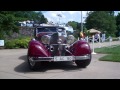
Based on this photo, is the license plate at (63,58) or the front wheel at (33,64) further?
the front wheel at (33,64)

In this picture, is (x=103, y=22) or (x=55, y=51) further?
(x=103, y=22)

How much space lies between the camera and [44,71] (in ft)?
25.0

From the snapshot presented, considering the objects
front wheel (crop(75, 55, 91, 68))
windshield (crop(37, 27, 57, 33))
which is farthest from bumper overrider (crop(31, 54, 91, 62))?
windshield (crop(37, 27, 57, 33))

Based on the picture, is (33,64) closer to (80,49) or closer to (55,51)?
(55,51)

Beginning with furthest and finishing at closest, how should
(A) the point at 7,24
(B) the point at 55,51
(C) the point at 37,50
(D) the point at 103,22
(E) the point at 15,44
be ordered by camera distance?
(D) the point at 103,22 → (A) the point at 7,24 → (E) the point at 15,44 → (B) the point at 55,51 → (C) the point at 37,50

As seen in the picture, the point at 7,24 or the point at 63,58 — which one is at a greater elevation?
the point at 7,24

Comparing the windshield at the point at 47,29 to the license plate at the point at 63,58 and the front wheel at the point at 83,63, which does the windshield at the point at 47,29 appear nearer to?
the front wheel at the point at 83,63

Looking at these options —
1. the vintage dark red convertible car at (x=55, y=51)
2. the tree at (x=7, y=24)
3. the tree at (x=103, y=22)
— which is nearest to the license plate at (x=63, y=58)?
the vintage dark red convertible car at (x=55, y=51)

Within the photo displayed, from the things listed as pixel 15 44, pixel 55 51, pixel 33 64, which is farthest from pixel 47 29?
pixel 15 44

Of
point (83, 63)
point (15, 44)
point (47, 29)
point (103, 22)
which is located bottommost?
point (83, 63)

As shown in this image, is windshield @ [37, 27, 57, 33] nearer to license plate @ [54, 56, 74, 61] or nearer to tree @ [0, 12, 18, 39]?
license plate @ [54, 56, 74, 61]
